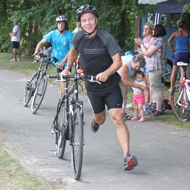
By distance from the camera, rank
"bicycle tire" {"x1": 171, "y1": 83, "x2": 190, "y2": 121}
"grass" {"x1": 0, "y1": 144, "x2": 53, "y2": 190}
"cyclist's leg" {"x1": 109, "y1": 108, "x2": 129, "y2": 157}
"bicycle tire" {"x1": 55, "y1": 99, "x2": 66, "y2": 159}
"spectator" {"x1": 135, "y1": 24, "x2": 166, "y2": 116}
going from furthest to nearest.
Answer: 1. "spectator" {"x1": 135, "y1": 24, "x2": 166, "y2": 116}
2. "bicycle tire" {"x1": 171, "y1": 83, "x2": 190, "y2": 121}
3. "bicycle tire" {"x1": 55, "y1": 99, "x2": 66, "y2": 159}
4. "cyclist's leg" {"x1": 109, "y1": 108, "x2": 129, "y2": 157}
5. "grass" {"x1": 0, "y1": 144, "x2": 53, "y2": 190}

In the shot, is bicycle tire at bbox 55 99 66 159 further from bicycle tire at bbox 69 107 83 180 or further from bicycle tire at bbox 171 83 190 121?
bicycle tire at bbox 171 83 190 121

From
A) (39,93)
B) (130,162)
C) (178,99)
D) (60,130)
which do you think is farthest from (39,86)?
(130,162)

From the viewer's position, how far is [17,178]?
14.8 ft

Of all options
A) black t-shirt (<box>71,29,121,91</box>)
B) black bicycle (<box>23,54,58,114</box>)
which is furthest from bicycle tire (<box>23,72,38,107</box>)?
black t-shirt (<box>71,29,121,91</box>)

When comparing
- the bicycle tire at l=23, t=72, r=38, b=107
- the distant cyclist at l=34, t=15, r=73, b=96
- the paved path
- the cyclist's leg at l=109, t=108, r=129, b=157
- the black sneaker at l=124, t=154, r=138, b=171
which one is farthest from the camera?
the bicycle tire at l=23, t=72, r=38, b=107

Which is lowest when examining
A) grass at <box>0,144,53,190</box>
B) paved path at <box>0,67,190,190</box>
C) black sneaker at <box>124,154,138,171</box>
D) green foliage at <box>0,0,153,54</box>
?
paved path at <box>0,67,190,190</box>

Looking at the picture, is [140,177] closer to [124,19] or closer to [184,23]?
[184,23]

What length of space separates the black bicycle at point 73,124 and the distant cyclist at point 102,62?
31 cm

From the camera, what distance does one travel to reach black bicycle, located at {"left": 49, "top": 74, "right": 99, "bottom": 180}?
4.51 metres

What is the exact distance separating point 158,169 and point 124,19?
14.1 m

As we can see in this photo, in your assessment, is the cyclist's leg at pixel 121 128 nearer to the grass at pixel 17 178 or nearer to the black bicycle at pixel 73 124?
the black bicycle at pixel 73 124

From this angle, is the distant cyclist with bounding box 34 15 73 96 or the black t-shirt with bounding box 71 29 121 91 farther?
the distant cyclist with bounding box 34 15 73 96

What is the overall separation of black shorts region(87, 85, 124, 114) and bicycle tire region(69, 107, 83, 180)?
53 cm

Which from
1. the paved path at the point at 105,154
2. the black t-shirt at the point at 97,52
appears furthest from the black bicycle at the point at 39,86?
the black t-shirt at the point at 97,52
